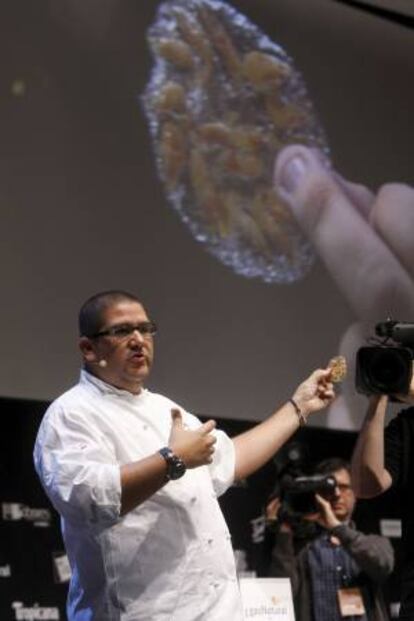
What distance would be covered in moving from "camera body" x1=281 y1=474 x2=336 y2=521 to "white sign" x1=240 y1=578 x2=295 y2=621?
3.21ft

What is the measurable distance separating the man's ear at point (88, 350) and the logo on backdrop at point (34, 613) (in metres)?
2.08

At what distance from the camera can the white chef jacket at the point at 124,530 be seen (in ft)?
7.64

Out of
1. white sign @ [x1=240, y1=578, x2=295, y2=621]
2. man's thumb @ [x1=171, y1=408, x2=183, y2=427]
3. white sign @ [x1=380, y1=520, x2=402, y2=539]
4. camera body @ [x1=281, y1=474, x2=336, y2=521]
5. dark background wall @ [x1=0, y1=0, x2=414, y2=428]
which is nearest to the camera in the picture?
man's thumb @ [x1=171, y1=408, x2=183, y2=427]

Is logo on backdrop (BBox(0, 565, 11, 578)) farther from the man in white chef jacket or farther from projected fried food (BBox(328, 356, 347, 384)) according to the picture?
projected fried food (BBox(328, 356, 347, 384))

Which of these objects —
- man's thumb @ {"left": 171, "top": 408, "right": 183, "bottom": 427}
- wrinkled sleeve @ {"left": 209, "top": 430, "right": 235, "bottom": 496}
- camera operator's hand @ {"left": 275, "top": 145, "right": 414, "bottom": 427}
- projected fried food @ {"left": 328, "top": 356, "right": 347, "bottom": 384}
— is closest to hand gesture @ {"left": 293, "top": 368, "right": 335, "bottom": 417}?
projected fried food @ {"left": 328, "top": 356, "right": 347, "bottom": 384}

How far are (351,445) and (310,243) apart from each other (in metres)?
1.04

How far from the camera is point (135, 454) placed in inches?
97.7

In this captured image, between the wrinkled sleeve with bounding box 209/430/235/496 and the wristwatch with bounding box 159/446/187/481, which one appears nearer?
the wristwatch with bounding box 159/446/187/481

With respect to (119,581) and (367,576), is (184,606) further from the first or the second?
(367,576)

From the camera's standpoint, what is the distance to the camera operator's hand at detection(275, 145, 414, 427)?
16.5ft

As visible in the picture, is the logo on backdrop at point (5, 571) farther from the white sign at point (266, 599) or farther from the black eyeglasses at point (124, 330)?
the black eyeglasses at point (124, 330)

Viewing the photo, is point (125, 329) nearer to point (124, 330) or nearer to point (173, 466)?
point (124, 330)

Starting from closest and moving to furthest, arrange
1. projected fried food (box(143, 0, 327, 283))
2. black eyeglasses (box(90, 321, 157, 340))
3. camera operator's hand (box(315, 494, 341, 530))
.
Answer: black eyeglasses (box(90, 321, 157, 340)), camera operator's hand (box(315, 494, 341, 530)), projected fried food (box(143, 0, 327, 283))

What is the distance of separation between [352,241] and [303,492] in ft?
→ 4.69
